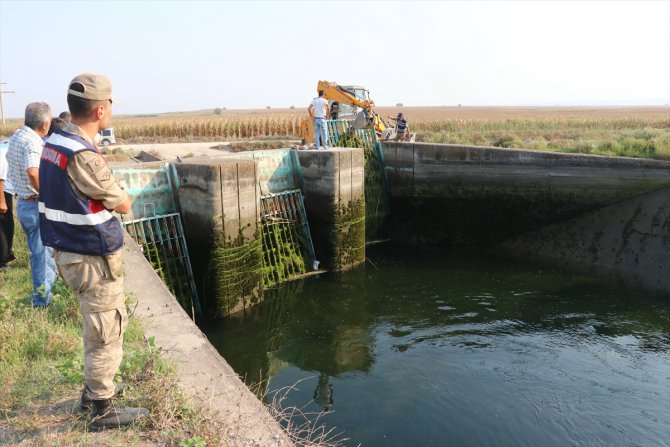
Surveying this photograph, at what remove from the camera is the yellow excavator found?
14670 mm

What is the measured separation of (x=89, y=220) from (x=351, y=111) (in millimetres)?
17576

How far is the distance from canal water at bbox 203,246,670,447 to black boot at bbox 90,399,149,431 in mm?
2317

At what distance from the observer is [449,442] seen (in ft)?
18.2

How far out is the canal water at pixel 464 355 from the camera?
587 centimetres

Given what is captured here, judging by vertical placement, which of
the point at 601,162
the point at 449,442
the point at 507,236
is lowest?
the point at 449,442

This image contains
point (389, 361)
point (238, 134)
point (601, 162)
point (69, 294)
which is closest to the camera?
point (69, 294)

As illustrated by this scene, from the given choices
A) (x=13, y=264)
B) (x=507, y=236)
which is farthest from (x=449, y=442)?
(x=507, y=236)

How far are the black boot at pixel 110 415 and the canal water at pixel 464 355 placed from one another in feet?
7.60

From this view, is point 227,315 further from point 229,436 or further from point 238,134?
point 238,134

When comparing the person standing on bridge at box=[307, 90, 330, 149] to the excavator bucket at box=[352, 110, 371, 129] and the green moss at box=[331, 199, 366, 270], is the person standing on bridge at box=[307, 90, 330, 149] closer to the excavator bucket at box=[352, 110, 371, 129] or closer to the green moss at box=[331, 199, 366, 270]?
the excavator bucket at box=[352, 110, 371, 129]

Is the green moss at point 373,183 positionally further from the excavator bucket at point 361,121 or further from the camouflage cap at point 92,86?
the camouflage cap at point 92,86

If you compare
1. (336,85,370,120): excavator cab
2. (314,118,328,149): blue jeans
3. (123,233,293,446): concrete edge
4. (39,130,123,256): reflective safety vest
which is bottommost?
(123,233,293,446): concrete edge

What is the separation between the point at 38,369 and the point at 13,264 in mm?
3849

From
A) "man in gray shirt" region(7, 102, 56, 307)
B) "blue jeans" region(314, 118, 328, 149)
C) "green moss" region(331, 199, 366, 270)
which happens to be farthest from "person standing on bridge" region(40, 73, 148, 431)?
"blue jeans" region(314, 118, 328, 149)
